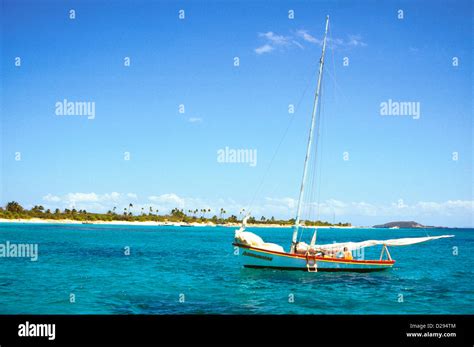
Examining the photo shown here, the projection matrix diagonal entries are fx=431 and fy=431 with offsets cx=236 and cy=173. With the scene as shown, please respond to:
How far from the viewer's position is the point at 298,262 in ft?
143

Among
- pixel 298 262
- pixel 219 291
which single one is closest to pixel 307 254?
pixel 298 262

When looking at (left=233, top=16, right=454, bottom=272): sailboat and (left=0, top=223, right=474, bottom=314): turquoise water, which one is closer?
(left=0, top=223, right=474, bottom=314): turquoise water

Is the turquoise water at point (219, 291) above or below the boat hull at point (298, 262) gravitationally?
below

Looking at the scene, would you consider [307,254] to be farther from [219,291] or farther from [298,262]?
[219,291]

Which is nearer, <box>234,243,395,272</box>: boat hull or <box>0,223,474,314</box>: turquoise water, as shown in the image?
<box>0,223,474,314</box>: turquoise water

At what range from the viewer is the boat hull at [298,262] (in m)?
43.4

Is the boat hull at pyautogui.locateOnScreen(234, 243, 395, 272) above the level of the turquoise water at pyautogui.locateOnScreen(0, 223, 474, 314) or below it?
above

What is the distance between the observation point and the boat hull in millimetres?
43438

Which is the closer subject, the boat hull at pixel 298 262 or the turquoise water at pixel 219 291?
the turquoise water at pixel 219 291

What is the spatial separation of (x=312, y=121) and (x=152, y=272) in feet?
79.0
